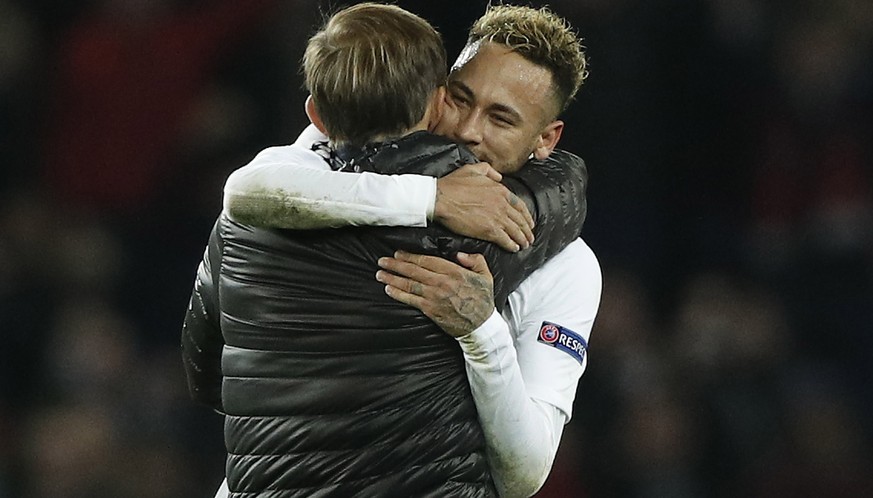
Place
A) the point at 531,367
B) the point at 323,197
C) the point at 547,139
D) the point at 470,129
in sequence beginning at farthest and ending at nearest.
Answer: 1. the point at 547,139
2. the point at 470,129
3. the point at 531,367
4. the point at 323,197

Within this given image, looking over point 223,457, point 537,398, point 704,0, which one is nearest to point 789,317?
point 704,0

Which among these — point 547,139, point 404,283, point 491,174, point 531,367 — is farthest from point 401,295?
point 547,139

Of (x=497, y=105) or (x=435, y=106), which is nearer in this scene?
(x=435, y=106)

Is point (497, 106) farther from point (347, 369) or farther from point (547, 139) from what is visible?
point (347, 369)

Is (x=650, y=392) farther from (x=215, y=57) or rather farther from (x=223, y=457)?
(x=215, y=57)

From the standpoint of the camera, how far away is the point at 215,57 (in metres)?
4.61

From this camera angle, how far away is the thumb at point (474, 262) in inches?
78.7

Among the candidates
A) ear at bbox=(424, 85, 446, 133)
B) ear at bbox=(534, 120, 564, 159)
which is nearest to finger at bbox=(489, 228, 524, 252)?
ear at bbox=(424, 85, 446, 133)

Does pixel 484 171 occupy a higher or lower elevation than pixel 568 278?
higher

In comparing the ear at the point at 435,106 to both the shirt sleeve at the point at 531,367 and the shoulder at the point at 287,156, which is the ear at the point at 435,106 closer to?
Answer: the shoulder at the point at 287,156

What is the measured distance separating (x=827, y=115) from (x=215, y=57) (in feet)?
6.82

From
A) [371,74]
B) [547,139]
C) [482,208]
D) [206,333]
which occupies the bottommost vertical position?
[206,333]

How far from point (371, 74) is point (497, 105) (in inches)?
17.5

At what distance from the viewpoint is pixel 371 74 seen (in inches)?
76.7
